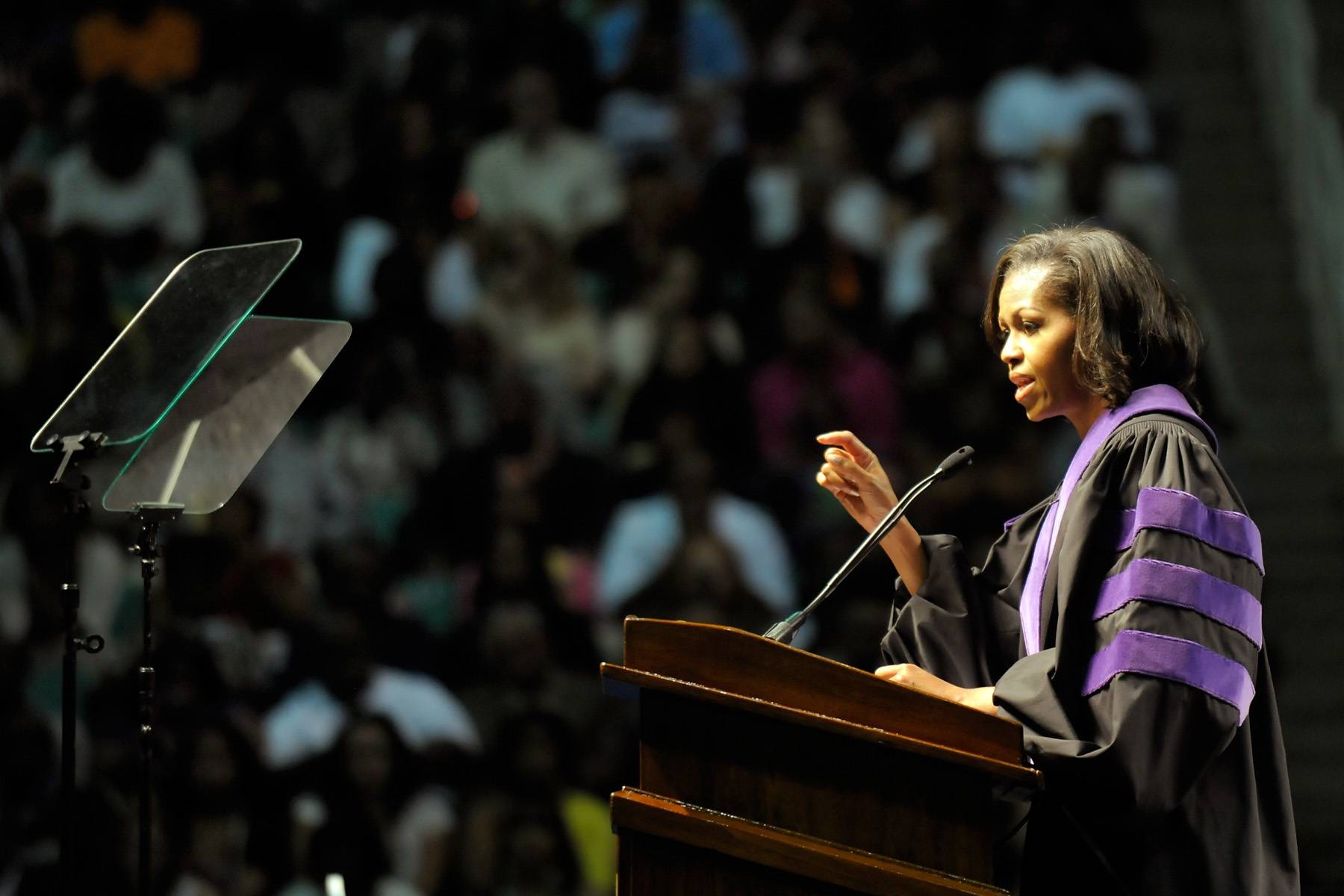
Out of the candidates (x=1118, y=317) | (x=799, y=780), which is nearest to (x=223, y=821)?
(x=799, y=780)

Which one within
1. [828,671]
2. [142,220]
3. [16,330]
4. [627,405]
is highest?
[142,220]

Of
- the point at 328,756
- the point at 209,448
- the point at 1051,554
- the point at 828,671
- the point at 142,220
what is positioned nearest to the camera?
the point at 828,671

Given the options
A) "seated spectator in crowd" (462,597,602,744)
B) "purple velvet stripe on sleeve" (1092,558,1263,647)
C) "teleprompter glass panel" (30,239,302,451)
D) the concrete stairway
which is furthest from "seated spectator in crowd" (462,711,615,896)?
"purple velvet stripe on sleeve" (1092,558,1263,647)

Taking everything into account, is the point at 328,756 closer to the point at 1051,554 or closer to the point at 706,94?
the point at 1051,554

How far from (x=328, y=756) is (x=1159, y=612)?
3.29 metres

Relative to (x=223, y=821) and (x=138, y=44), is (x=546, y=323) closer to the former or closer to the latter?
(x=138, y=44)

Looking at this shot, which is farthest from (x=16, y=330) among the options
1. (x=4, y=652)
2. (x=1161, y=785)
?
(x=1161, y=785)

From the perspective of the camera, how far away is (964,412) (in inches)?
247

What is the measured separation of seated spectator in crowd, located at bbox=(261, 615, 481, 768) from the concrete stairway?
111 inches

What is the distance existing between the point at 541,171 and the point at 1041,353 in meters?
4.75

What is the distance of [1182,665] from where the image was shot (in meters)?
2.31

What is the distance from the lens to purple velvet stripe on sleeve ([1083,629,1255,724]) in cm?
231

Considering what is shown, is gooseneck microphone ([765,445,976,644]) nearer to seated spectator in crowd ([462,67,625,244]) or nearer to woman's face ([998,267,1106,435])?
woman's face ([998,267,1106,435])

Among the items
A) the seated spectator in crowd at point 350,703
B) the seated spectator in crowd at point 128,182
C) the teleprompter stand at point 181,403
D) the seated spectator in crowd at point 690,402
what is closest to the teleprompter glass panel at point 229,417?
the teleprompter stand at point 181,403
